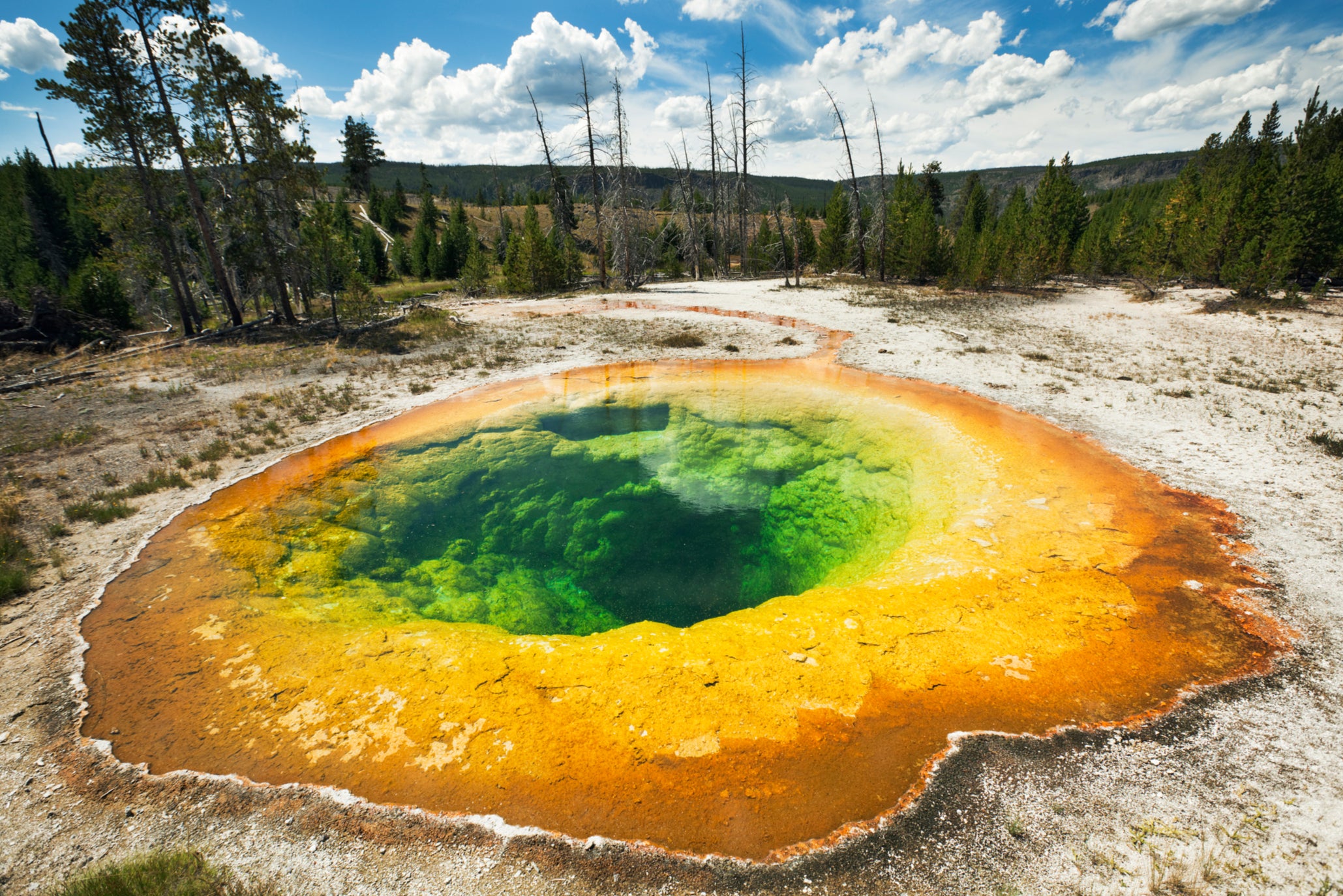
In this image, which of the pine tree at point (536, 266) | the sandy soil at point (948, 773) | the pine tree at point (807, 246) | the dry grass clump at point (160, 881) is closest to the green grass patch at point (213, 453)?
the sandy soil at point (948, 773)

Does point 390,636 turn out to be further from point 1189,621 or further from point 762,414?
point 762,414

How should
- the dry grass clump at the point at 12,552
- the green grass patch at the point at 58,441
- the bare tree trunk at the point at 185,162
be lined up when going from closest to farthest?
the dry grass clump at the point at 12,552, the green grass patch at the point at 58,441, the bare tree trunk at the point at 185,162

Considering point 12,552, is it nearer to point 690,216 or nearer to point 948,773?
point 948,773

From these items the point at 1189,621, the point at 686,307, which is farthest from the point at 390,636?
the point at 686,307

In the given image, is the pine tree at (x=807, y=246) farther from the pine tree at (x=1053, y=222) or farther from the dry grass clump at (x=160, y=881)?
the dry grass clump at (x=160, y=881)

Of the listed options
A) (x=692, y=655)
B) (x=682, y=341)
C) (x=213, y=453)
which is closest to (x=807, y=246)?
(x=682, y=341)

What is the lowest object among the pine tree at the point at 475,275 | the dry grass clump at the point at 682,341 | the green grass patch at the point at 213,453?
the green grass patch at the point at 213,453

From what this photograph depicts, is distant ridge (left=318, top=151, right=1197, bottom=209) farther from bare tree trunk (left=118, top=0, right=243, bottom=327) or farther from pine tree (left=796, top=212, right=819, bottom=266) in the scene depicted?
bare tree trunk (left=118, top=0, right=243, bottom=327)
